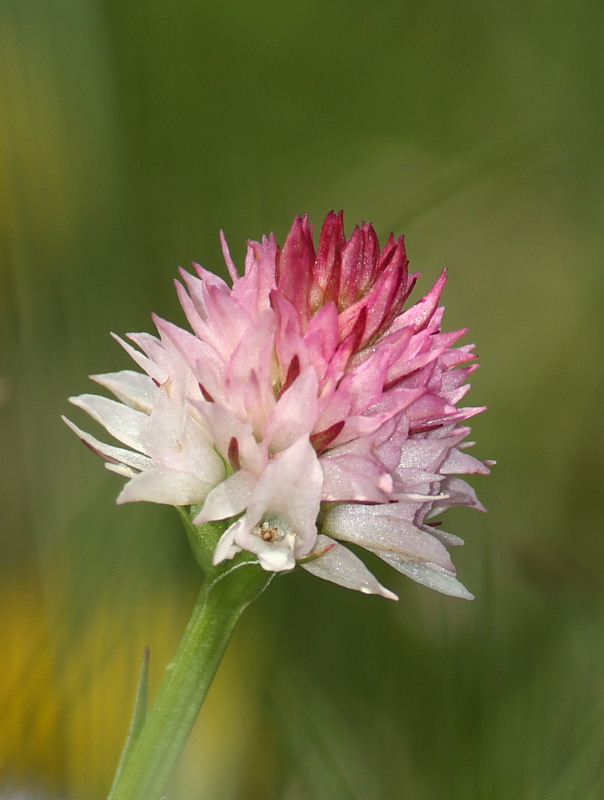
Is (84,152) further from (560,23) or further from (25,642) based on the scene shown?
(560,23)

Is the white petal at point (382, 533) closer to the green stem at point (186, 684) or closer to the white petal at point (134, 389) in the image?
the green stem at point (186, 684)

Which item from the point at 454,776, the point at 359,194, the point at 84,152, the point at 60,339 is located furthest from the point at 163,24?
the point at 454,776

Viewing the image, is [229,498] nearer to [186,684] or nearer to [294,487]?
[294,487]

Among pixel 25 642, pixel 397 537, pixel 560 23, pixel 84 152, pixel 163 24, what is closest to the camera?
pixel 397 537

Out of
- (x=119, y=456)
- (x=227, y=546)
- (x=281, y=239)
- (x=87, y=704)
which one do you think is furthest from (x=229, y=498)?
(x=281, y=239)

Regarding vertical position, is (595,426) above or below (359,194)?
below

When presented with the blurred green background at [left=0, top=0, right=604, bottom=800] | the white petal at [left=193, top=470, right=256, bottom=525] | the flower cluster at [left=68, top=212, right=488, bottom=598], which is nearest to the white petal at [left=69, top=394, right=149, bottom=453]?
the flower cluster at [left=68, top=212, right=488, bottom=598]
